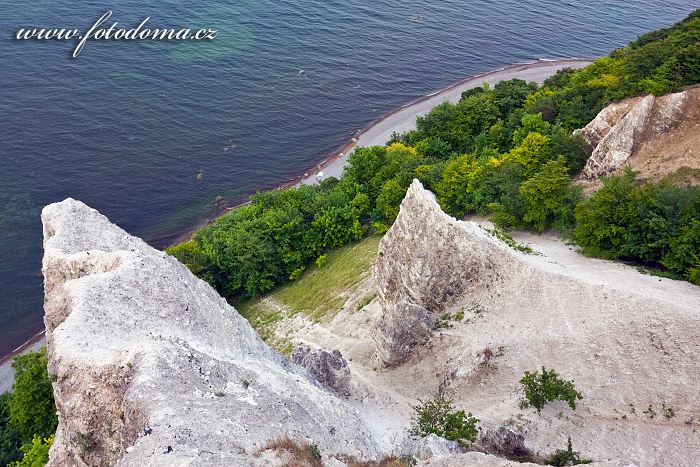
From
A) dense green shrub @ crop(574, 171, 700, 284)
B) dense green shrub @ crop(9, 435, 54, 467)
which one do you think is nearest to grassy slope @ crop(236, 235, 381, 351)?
dense green shrub @ crop(9, 435, 54, 467)

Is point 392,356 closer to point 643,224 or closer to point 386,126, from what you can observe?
point 643,224

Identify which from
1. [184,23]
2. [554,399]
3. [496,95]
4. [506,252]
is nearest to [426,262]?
[506,252]

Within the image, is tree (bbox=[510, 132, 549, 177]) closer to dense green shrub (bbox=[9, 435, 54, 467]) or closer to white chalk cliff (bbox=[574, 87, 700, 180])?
white chalk cliff (bbox=[574, 87, 700, 180])

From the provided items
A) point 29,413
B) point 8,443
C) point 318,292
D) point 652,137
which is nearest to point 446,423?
point 318,292

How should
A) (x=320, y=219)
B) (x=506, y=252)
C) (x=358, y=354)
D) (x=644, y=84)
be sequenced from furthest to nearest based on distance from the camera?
(x=320, y=219) < (x=644, y=84) < (x=358, y=354) < (x=506, y=252)

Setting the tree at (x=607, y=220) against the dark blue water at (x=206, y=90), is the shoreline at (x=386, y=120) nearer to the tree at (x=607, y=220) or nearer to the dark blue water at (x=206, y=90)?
the dark blue water at (x=206, y=90)

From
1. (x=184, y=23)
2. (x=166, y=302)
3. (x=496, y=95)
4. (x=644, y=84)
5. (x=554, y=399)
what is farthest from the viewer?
(x=184, y=23)

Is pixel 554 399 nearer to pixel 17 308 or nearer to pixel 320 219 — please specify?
pixel 320 219

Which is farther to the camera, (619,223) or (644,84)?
(644,84)
